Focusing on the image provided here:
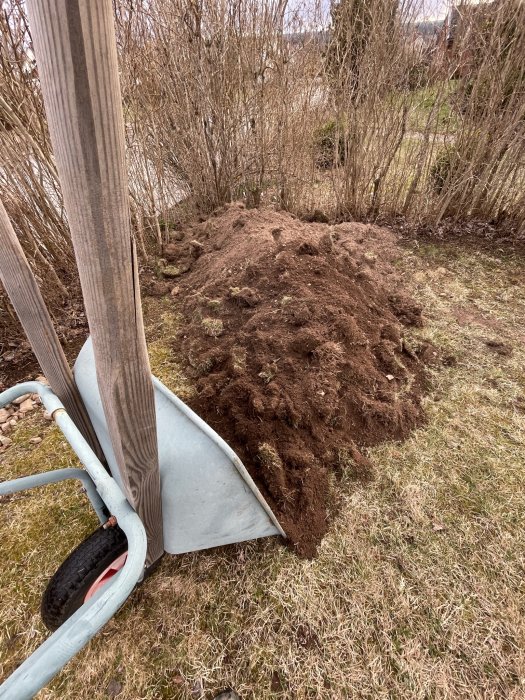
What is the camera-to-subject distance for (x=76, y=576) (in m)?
1.16

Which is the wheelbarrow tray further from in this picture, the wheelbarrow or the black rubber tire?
the black rubber tire

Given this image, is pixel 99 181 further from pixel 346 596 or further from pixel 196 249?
pixel 196 249

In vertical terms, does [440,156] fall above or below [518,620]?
above

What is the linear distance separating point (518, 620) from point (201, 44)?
16.0 feet

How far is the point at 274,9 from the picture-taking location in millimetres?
3486

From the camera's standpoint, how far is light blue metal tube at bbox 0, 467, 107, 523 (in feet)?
3.80

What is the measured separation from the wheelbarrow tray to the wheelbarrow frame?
0.70 ft

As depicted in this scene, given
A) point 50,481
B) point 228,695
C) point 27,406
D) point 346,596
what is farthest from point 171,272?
point 228,695

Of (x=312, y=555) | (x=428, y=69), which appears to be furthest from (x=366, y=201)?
(x=312, y=555)

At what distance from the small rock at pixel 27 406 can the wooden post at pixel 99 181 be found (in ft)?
6.39

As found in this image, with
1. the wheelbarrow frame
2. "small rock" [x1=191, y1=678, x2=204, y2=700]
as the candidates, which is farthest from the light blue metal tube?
"small rock" [x1=191, y1=678, x2=204, y2=700]

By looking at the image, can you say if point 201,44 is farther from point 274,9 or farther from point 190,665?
point 190,665

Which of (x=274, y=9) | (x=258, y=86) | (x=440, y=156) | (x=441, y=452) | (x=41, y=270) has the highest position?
(x=274, y=9)

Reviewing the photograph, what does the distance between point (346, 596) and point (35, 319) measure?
1677mm
